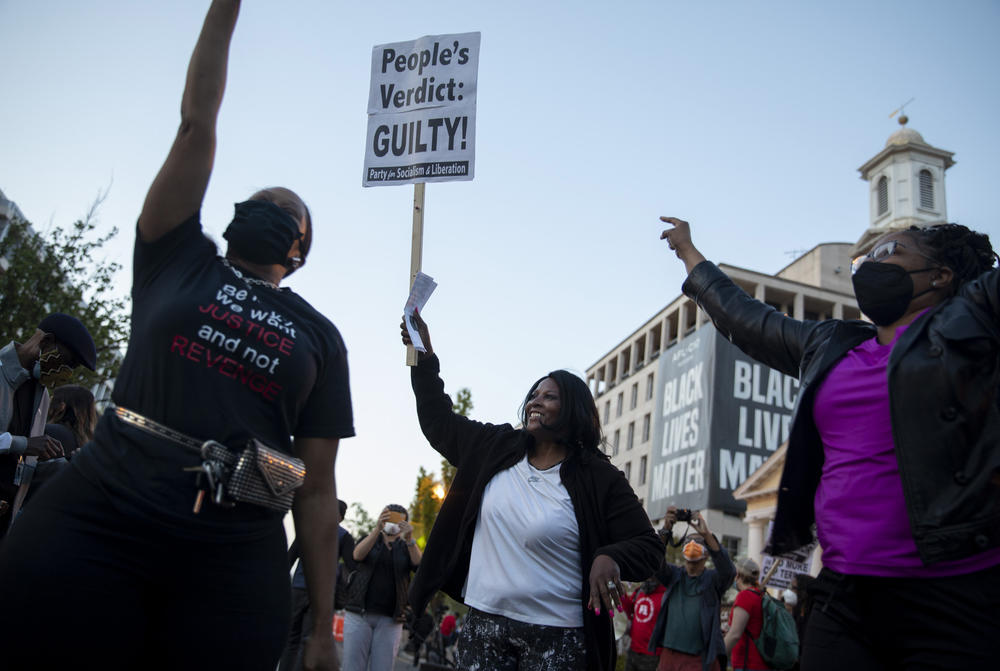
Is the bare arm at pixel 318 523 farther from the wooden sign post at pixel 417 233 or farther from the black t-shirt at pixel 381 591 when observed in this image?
the black t-shirt at pixel 381 591

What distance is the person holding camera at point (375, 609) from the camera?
808cm

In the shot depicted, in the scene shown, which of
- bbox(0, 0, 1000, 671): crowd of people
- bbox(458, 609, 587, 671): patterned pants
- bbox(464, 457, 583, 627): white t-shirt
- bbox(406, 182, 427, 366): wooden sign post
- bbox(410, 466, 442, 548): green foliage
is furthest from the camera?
bbox(410, 466, 442, 548): green foliage

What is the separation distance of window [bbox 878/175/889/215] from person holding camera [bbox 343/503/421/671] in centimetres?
5907

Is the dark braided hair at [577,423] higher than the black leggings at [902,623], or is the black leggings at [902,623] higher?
the dark braided hair at [577,423]

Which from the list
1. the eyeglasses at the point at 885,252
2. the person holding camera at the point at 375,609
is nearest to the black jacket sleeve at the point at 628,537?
the eyeglasses at the point at 885,252

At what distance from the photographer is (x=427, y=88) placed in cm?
524

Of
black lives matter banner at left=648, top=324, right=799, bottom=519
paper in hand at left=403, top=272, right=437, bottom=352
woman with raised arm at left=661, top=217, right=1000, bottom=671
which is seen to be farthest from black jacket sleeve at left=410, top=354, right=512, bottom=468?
black lives matter banner at left=648, top=324, right=799, bottom=519

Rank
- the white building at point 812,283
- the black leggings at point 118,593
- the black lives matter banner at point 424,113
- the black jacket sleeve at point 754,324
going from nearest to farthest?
the black leggings at point 118,593 < the black jacket sleeve at point 754,324 < the black lives matter banner at point 424,113 < the white building at point 812,283

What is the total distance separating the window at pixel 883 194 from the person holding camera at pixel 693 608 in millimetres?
57719

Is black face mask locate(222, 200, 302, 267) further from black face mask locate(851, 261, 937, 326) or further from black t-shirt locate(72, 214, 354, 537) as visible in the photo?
black face mask locate(851, 261, 937, 326)

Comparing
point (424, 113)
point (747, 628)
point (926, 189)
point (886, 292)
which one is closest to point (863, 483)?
point (886, 292)

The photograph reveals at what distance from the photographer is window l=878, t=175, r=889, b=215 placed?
196 feet

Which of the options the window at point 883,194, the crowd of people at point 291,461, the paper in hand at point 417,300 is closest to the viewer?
the crowd of people at point 291,461

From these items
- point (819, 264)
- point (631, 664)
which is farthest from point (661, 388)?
point (631, 664)
